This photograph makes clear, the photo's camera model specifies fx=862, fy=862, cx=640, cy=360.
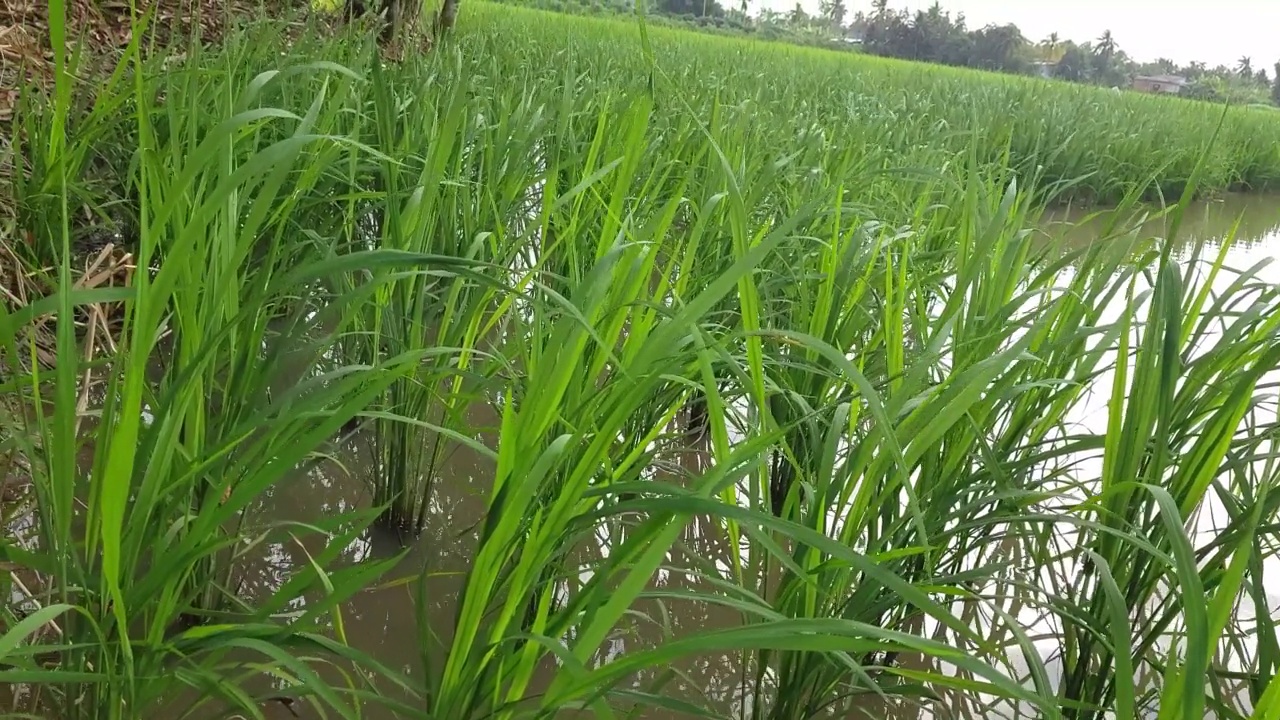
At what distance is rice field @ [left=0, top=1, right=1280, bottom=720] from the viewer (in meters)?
0.47

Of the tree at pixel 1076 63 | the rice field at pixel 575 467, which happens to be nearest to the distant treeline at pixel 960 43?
the tree at pixel 1076 63

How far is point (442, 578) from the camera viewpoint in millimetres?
808

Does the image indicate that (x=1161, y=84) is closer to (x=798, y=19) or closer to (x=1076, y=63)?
(x=1076, y=63)

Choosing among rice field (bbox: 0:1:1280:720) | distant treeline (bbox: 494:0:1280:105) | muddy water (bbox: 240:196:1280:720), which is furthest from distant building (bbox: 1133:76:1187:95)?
muddy water (bbox: 240:196:1280:720)

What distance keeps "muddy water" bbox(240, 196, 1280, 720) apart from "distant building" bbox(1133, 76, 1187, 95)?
8.00 m

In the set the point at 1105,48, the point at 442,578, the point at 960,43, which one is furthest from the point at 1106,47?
the point at 442,578

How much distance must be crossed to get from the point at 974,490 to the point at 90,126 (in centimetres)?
105

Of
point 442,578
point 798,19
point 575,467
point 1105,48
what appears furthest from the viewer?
point 798,19

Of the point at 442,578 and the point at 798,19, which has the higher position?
the point at 798,19

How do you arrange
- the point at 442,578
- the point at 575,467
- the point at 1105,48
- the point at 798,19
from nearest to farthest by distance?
1. the point at 575,467
2. the point at 442,578
3. the point at 1105,48
4. the point at 798,19

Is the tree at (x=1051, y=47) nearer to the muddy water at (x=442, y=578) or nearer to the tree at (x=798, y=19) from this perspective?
the tree at (x=798, y=19)

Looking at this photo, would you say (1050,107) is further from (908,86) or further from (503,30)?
(503,30)

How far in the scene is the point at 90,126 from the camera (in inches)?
40.3

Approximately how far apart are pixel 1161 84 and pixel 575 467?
9.36 meters
